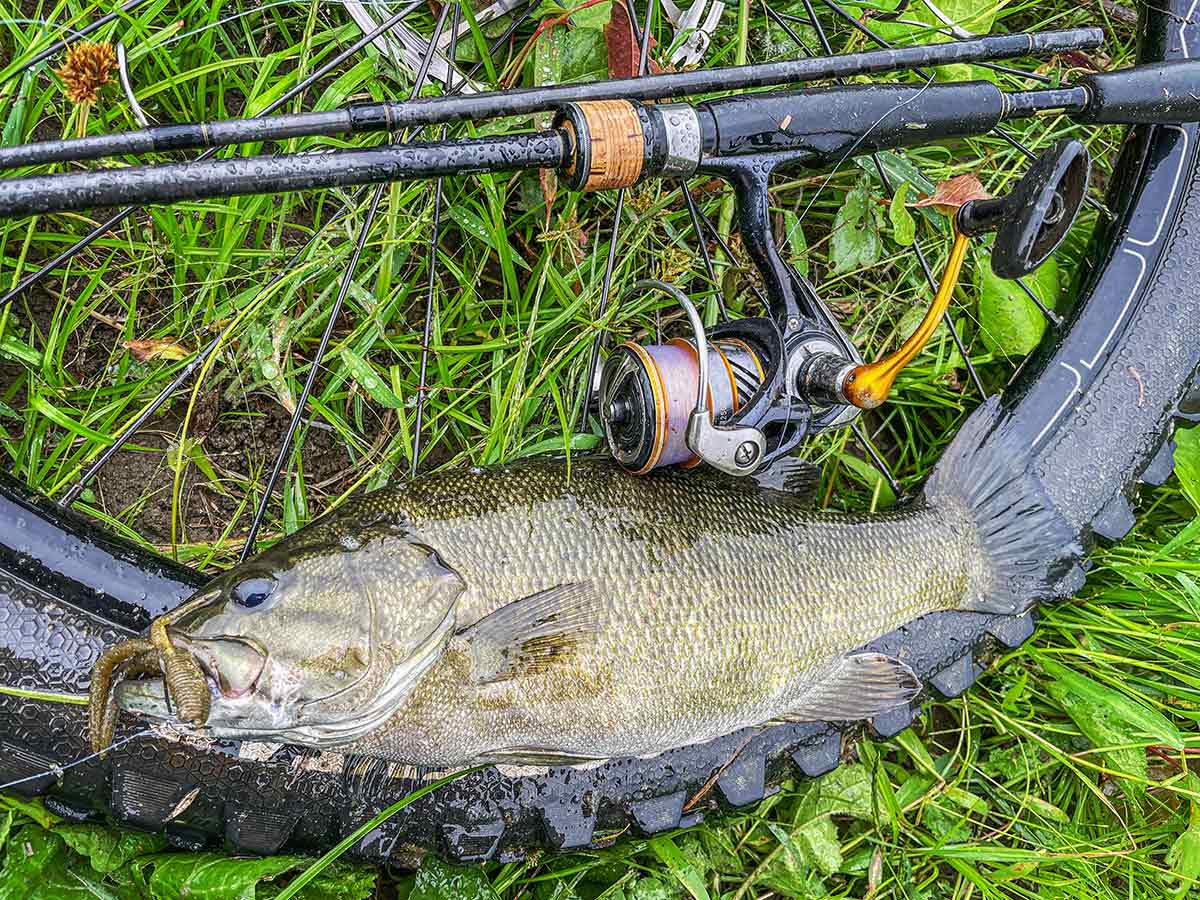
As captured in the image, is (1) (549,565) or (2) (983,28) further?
(2) (983,28)

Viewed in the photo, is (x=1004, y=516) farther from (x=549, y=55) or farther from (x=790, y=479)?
(x=549, y=55)

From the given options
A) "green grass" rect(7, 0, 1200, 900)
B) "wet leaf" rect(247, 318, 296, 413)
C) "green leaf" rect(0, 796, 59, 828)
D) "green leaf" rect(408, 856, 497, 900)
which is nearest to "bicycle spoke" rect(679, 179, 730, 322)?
"green grass" rect(7, 0, 1200, 900)

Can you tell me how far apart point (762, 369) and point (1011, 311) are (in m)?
1.22

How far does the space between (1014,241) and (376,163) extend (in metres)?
1.29

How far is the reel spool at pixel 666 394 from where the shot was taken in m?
2.25

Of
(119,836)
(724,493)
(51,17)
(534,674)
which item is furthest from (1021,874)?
(51,17)

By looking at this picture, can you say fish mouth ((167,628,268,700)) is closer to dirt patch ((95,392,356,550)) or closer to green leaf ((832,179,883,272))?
dirt patch ((95,392,356,550))

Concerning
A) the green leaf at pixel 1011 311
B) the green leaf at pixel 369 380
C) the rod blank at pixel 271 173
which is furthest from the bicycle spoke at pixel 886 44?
the green leaf at pixel 369 380

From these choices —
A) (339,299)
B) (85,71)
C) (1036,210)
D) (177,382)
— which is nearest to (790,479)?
(1036,210)

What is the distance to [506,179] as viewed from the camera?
2.92 metres

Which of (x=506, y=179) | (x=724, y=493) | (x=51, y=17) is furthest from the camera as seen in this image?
(x=506, y=179)

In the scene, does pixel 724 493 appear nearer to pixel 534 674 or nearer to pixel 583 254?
pixel 534 674

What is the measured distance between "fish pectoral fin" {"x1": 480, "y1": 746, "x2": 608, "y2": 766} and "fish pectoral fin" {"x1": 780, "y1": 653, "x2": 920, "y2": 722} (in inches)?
23.0

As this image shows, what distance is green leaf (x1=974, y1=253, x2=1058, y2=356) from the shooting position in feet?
10.1
